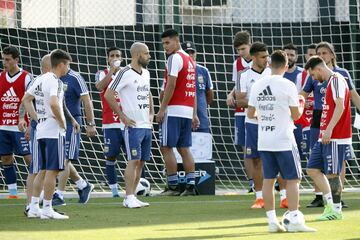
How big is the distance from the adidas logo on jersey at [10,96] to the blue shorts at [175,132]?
7.39ft

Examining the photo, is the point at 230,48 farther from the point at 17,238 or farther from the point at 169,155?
the point at 17,238

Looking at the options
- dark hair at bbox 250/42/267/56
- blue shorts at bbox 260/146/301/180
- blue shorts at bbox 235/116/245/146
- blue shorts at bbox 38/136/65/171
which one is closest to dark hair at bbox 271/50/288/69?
blue shorts at bbox 260/146/301/180

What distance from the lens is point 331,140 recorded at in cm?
1199

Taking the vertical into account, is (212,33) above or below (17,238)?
above

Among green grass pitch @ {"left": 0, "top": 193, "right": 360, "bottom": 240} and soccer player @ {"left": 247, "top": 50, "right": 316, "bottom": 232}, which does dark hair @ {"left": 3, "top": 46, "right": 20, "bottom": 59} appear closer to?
green grass pitch @ {"left": 0, "top": 193, "right": 360, "bottom": 240}

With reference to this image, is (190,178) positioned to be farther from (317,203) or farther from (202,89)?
(317,203)

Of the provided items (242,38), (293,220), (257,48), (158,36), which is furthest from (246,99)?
(158,36)

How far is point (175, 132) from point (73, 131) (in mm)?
1843

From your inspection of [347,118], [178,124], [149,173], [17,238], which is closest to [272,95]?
[347,118]

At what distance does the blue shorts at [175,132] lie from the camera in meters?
15.5

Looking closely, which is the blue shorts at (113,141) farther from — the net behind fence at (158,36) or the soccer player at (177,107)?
the net behind fence at (158,36)

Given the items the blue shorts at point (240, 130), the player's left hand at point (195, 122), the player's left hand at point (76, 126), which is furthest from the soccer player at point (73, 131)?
the blue shorts at point (240, 130)

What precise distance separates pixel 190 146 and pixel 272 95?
5.11m

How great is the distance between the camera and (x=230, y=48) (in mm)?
19750
